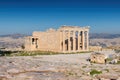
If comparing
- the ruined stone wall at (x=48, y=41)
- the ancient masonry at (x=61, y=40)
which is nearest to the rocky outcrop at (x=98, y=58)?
the ancient masonry at (x=61, y=40)

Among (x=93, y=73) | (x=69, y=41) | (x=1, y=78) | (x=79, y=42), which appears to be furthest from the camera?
(x=79, y=42)

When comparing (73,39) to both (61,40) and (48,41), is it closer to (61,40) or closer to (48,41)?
(61,40)

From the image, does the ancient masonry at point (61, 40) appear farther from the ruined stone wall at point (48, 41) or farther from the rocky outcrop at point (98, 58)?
the rocky outcrop at point (98, 58)

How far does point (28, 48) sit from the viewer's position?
255 ft

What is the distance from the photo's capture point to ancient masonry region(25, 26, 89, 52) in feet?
233

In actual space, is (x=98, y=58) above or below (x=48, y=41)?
below

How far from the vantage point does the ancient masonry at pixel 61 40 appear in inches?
2790

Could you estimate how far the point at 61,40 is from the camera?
71.1 meters

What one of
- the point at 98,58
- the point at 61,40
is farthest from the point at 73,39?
the point at 98,58

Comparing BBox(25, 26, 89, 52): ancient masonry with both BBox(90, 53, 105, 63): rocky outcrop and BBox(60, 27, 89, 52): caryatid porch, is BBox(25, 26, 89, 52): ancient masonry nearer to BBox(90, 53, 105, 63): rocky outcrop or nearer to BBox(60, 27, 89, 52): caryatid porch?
BBox(60, 27, 89, 52): caryatid porch

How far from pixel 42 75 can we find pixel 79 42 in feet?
172

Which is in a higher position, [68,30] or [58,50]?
[68,30]

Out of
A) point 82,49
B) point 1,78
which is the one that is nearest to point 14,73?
point 1,78

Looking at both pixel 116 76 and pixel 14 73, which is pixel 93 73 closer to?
pixel 116 76
